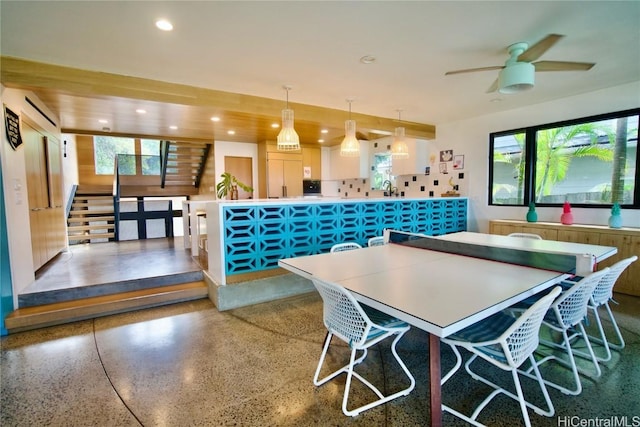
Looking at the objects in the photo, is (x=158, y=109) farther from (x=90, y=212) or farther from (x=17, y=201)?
(x=90, y=212)

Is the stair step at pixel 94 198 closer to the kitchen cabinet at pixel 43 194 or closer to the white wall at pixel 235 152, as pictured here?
the kitchen cabinet at pixel 43 194

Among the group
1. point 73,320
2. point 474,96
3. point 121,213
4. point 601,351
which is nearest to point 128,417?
point 73,320

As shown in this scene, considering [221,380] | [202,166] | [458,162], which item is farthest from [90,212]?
[458,162]

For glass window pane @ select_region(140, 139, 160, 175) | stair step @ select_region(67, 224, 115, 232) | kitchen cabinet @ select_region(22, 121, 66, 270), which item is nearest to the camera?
kitchen cabinet @ select_region(22, 121, 66, 270)

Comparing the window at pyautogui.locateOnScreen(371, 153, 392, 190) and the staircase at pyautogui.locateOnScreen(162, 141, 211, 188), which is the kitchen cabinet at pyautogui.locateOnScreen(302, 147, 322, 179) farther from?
the staircase at pyautogui.locateOnScreen(162, 141, 211, 188)

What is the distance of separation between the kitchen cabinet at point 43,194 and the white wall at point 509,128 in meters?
6.15

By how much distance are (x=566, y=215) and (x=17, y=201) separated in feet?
21.2

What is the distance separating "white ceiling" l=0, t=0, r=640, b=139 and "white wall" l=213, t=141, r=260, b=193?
10.5 feet

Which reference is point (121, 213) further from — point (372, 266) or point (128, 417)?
point (372, 266)

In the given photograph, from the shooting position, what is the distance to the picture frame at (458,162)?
538 centimetres

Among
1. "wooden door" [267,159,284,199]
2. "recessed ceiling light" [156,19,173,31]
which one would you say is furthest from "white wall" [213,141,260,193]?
"recessed ceiling light" [156,19,173,31]

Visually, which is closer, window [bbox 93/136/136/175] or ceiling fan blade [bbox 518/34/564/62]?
ceiling fan blade [bbox 518/34/564/62]

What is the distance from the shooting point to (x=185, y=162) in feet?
24.0

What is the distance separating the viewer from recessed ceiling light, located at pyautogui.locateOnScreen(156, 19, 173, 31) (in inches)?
86.4
